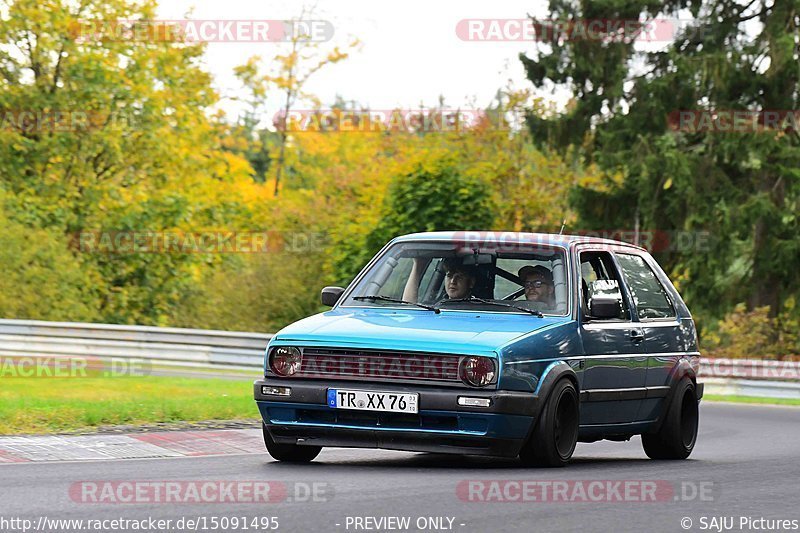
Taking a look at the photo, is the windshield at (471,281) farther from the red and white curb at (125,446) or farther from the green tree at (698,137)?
the green tree at (698,137)

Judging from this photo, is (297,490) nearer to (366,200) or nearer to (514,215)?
(366,200)

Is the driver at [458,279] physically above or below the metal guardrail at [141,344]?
above

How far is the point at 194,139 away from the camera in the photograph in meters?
44.1

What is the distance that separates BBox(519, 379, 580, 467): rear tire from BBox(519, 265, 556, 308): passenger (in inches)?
33.1

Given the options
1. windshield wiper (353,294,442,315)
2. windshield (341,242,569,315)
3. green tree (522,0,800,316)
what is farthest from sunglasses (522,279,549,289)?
green tree (522,0,800,316)

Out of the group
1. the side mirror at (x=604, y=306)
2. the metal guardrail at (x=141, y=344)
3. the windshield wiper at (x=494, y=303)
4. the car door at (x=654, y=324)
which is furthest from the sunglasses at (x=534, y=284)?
the metal guardrail at (x=141, y=344)

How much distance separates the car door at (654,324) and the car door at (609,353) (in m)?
0.16

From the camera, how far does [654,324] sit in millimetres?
12281

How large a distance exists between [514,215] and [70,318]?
15558 millimetres

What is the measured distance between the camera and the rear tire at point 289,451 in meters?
10.7

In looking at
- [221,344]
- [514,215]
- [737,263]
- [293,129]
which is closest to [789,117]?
[737,263]

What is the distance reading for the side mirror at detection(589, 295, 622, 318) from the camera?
1091cm

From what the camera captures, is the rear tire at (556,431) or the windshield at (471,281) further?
the windshield at (471,281)

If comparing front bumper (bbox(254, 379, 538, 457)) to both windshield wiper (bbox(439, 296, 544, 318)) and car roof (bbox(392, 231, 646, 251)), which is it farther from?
car roof (bbox(392, 231, 646, 251))
